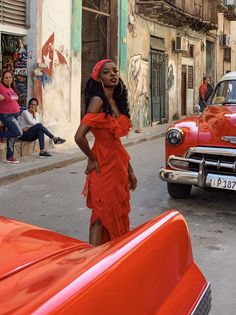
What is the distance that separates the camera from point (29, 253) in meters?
2.04

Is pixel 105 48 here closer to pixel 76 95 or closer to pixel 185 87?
pixel 76 95

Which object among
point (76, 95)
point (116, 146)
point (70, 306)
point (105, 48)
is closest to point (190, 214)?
point (116, 146)

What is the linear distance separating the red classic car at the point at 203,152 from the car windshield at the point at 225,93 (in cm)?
80

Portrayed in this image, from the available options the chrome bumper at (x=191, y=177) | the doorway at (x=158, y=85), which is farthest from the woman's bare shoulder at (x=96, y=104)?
the doorway at (x=158, y=85)

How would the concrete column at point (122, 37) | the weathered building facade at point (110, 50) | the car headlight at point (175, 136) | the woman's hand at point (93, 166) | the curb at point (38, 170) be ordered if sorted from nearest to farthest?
1. the woman's hand at point (93, 166)
2. the car headlight at point (175, 136)
3. the curb at point (38, 170)
4. the weathered building facade at point (110, 50)
5. the concrete column at point (122, 37)

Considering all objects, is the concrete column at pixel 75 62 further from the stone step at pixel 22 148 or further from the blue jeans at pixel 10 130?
the blue jeans at pixel 10 130

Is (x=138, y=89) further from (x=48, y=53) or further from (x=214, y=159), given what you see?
(x=214, y=159)

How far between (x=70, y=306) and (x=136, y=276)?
373mm

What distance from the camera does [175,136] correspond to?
20.9ft

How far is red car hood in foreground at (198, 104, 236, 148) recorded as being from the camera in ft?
20.2

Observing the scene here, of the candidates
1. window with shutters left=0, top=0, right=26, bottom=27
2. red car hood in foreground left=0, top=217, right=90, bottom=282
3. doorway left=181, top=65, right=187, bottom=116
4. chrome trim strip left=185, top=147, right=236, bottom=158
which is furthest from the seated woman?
doorway left=181, top=65, right=187, bottom=116

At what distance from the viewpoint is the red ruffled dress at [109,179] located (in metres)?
4.00

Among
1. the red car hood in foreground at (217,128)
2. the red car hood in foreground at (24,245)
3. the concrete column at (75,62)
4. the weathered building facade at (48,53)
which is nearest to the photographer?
the red car hood in foreground at (24,245)

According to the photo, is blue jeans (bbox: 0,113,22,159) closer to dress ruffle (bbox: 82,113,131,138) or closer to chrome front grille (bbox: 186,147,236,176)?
chrome front grille (bbox: 186,147,236,176)
